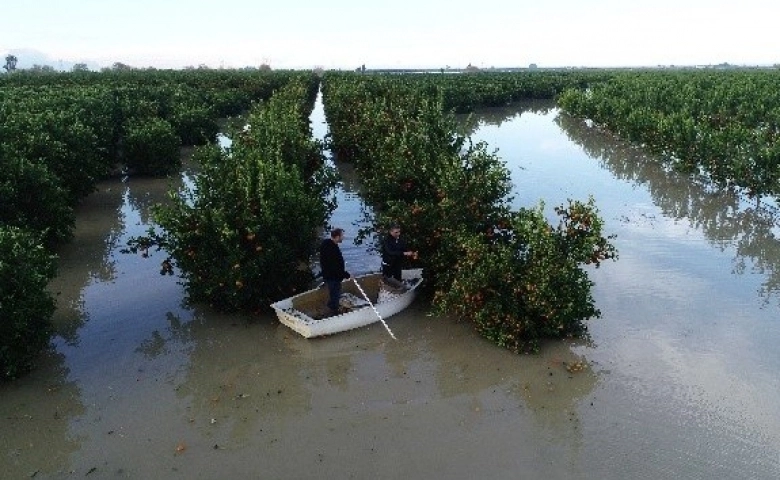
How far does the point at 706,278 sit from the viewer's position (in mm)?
15648

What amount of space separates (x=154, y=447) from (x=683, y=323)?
33.7 ft

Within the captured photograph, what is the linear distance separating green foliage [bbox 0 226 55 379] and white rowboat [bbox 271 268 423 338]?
13.3ft

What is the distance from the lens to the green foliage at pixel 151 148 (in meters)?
26.1

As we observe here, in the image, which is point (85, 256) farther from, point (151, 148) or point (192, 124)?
point (192, 124)

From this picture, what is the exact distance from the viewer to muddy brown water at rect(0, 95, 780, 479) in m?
8.64

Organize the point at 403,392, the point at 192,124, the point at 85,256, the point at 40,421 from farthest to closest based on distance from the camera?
the point at 192,124
the point at 85,256
the point at 403,392
the point at 40,421

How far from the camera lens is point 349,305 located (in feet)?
43.3

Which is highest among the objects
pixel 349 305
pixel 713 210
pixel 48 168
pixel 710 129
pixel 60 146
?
pixel 60 146

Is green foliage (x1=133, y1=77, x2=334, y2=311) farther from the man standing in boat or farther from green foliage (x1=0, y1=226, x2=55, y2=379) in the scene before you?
green foliage (x1=0, y1=226, x2=55, y2=379)

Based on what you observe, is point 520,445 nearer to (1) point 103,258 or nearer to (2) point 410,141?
(2) point 410,141

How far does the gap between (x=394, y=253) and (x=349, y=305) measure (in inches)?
59.0

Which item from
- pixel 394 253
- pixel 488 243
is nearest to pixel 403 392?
pixel 394 253

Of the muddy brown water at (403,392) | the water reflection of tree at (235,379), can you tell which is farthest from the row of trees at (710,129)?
the water reflection of tree at (235,379)

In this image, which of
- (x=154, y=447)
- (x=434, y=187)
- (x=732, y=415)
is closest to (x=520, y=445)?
(x=732, y=415)
